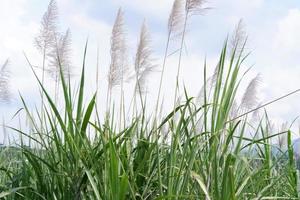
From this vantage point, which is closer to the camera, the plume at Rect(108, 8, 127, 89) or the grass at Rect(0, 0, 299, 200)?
the grass at Rect(0, 0, 299, 200)

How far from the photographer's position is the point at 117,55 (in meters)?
2.91

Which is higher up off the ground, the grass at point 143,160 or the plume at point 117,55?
the plume at point 117,55

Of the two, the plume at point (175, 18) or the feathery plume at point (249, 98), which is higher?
the plume at point (175, 18)

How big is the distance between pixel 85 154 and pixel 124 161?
18 cm

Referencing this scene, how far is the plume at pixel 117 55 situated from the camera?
9.55 feet

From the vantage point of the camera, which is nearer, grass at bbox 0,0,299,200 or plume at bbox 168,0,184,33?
grass at bbox 0,0,299,200

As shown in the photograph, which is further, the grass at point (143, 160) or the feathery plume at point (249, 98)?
the feathery plume at point (249, 98)

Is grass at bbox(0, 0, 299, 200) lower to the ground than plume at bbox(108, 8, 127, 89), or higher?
lower

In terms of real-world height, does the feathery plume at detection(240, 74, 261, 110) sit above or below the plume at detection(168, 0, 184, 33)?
below

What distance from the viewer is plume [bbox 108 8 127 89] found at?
2910 mm

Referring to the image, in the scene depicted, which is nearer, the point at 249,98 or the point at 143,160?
the point at 143,160

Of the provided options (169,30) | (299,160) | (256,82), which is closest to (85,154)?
(169,30)

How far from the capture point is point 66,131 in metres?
2.23

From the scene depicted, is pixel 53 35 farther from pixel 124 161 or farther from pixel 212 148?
pixel 212 148
